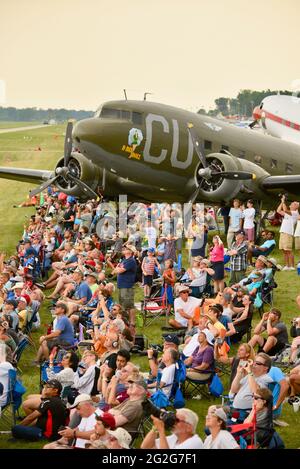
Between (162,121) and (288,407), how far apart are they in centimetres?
1278

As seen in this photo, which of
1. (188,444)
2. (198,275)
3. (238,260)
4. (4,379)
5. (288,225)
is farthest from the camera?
(288,225)

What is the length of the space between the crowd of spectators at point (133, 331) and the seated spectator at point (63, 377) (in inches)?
0.6

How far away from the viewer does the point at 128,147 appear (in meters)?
22.9

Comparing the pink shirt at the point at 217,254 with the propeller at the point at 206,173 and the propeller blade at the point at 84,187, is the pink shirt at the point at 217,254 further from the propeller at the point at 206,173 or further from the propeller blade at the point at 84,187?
the propeller blade at the point at 84,187

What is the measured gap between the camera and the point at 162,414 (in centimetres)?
910

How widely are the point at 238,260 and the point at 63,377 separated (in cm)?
715

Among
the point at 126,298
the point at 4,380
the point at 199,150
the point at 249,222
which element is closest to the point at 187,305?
the point at 126,298

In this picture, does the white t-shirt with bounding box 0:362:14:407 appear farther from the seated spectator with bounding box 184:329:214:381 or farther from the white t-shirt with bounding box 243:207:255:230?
the white t-shirt with bounding box 243:207:255:230

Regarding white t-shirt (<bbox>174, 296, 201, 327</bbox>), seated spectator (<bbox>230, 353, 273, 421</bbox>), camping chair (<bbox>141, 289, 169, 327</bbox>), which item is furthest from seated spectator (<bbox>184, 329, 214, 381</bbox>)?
camping chair (<bbox>141, 289, 169, 327</bbox>)

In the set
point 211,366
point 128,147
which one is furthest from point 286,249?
point 211,366

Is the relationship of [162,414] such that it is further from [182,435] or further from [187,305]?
[187,305]

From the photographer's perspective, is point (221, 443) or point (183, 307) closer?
point (221, 443)

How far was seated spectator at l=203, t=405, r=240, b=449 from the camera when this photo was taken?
8602 mm

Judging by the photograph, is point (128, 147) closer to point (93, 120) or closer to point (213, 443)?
point (93, 120)
